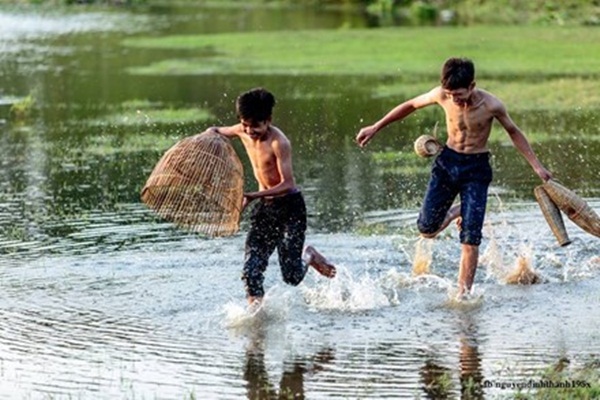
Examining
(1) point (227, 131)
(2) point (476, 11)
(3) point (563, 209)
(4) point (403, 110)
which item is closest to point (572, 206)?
(3) point (563, 209)

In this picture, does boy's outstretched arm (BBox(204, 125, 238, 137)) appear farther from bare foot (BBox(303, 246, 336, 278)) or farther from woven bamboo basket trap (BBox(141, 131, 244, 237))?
bare foot (BBox(303, 246, 336, 278))

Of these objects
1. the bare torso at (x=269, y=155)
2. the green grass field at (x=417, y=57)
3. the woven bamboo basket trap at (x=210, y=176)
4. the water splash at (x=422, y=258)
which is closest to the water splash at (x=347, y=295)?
the water splash at (x=422, y=258)

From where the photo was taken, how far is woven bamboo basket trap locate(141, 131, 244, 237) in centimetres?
997

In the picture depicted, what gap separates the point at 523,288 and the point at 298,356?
2.40m

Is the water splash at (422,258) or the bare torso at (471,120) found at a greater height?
the bare torso at (471,120)

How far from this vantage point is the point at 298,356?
8922 mm

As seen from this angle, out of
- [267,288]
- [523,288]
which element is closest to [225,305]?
[267,288]

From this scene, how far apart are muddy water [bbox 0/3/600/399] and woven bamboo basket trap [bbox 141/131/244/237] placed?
59 centimetres

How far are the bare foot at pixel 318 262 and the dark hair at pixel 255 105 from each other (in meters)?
1.25

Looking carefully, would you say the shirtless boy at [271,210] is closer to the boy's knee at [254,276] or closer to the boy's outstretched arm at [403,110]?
the boy's knee at [254,276]

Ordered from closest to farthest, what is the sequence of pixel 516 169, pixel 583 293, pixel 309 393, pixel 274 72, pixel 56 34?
pixel 309 393, pixel 583 293, pixel 516 169, pixel 274 72, pixel 56 34

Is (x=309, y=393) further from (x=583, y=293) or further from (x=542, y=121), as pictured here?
(x=542, y=121)

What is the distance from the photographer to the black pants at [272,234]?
9.88 m

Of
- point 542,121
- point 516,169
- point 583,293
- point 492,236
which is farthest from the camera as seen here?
point 542,121
